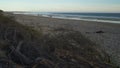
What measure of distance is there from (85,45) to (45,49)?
1213mm

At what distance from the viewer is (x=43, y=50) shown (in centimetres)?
535

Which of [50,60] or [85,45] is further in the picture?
[85,45]

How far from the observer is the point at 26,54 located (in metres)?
Result: 5.16

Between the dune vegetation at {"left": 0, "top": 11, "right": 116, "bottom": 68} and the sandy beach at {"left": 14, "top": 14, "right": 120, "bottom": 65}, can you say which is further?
the sandy beach at {"left": 14, "top": 14, "right": 120, "bottom": 65}

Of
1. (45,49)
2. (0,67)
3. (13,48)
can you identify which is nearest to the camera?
(0,67)

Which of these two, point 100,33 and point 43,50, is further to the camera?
point 100,33

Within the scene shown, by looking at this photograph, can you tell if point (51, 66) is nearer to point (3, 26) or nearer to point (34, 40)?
point (34, 40)

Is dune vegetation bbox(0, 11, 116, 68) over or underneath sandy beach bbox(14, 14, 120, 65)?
over

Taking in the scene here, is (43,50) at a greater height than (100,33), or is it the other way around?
(43,50)

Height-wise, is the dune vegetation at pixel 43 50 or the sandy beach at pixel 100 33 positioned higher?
the dune vegetation at pixel 43 50

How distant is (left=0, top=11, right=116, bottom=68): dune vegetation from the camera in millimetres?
4973

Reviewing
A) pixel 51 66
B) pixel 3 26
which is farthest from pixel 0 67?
pixel 3 26

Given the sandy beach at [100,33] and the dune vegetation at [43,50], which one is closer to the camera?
the dune vegetation at [43,50]

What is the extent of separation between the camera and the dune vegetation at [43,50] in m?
4.97
